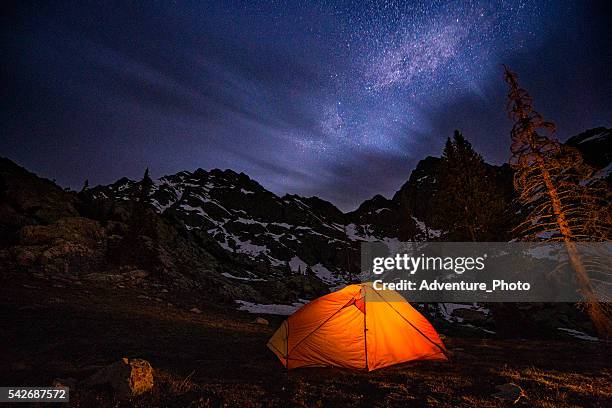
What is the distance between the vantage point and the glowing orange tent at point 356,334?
8836 millimetres

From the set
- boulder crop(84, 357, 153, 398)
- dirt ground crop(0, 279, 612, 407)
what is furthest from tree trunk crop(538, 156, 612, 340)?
boulder crop(84, 357, 153, 398)

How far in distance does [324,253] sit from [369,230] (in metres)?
59.9

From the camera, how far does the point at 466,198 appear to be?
2286 cm

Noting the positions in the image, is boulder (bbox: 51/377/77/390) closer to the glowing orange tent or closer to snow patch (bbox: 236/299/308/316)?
the glowing orange tent

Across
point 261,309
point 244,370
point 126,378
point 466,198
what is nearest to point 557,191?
point 466,198

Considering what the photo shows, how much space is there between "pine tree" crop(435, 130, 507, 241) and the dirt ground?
10306 mm

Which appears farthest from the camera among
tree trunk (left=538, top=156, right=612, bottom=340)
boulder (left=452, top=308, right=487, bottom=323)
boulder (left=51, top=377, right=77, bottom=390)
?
boulder (left=452, top=308, right=487, bottom=323)

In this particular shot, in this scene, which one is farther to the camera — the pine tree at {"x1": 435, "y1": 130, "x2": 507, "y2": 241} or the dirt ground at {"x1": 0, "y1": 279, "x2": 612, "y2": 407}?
the pine tree at {"x1": 435, "y1": 130, "x2": 507, "y2": 241}

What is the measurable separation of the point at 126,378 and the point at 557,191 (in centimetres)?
1796

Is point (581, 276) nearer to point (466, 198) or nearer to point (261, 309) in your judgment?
point (466, 198)

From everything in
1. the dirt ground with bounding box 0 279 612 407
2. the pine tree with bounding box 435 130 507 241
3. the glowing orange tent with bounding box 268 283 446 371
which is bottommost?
the dirt ground with bounding box 0 279 612 407

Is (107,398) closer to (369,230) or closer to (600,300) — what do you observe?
(600,300)

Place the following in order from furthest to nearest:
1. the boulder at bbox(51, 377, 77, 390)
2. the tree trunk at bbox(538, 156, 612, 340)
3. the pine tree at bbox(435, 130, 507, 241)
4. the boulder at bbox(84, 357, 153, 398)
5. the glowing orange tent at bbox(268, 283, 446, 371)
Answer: the pine tree at bbox(435, 130, 507, 241) < the tree trunk at bbox(538, 156, 612, 340) < the glowing orange tent at bbox(268, 283, 446, 371) < the boulder at bbox(51, 377, 77, 390) < the boulder at bbox(84, 357, 153, 398)

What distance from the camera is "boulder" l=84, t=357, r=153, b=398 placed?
5969 millimetres
